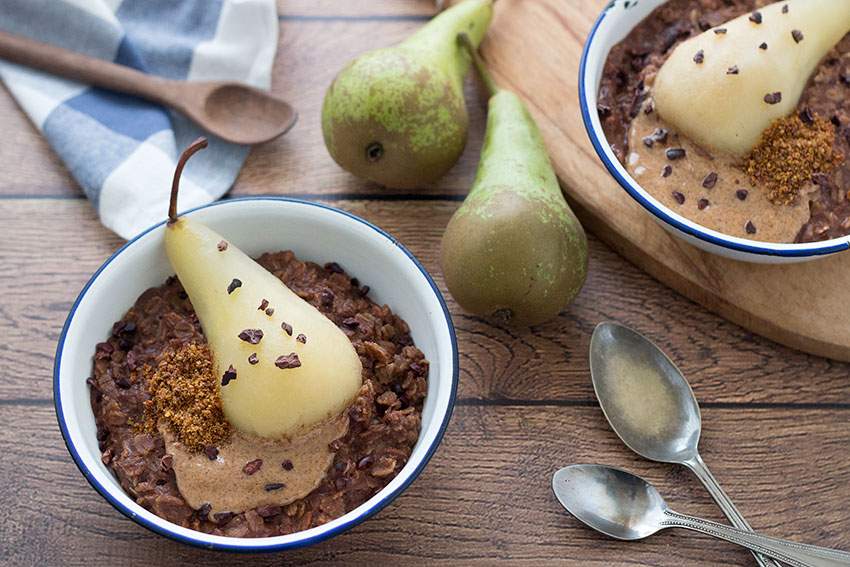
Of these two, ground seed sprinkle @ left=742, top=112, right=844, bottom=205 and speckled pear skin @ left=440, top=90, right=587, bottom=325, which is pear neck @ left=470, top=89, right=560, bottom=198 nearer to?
speckled pear skin @ left=440, top=90, right=587, bottom=325

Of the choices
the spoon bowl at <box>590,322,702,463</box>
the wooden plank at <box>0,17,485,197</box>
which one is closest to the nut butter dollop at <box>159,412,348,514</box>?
the spoon bowl at <box>590,322,702,463</box>

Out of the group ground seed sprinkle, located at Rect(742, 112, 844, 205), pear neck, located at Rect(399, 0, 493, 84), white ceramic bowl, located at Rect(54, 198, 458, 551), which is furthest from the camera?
pear neck, located at Rect(399, 0, 493, 84)

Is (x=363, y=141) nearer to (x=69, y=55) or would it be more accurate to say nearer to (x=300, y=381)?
(x=300, y=381)

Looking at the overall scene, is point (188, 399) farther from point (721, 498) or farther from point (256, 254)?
point (721, 498)

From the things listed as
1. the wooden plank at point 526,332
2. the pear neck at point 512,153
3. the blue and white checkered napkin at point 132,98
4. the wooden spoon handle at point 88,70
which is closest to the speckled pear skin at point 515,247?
the pear neck at point 512,153

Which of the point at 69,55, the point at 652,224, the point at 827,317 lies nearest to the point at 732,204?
the point at 652,224

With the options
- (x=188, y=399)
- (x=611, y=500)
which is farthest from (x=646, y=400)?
(x=188, y=399)

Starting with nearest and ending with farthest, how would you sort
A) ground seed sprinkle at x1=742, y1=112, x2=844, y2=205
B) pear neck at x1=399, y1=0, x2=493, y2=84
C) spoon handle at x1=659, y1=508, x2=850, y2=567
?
spoon handle at x1=659, y1=508, x2=850, y2=567, ground seed sprinkle at x1=742, y1=112, x2=844, y2=205, pear neck at x1=399, y1=0, x2=493, y2=84
